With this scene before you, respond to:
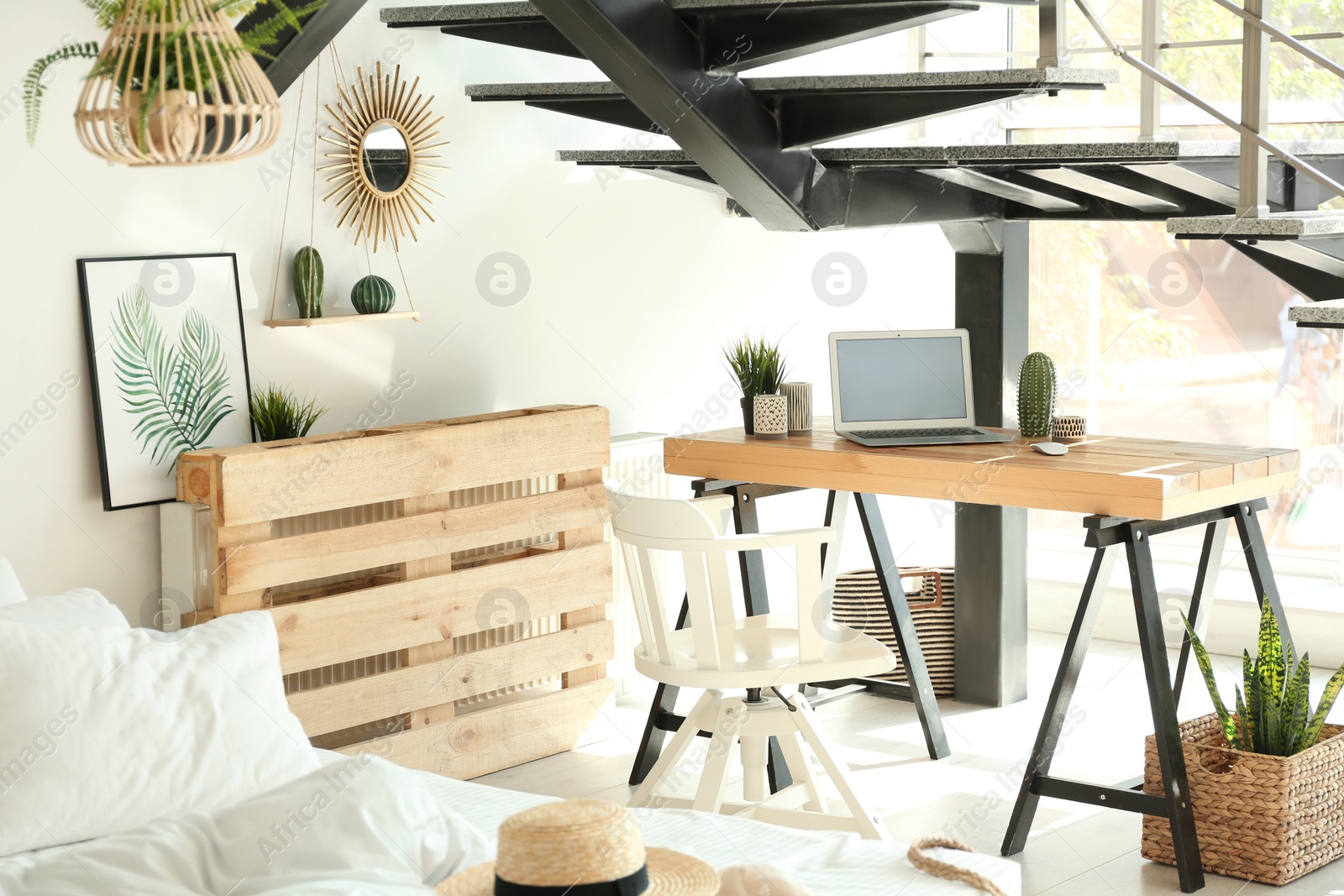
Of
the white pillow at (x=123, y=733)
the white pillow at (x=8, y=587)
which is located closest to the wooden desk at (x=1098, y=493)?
the white pillow at (x=123, y=733)

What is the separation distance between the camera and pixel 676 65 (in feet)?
9.71

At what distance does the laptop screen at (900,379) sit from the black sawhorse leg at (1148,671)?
61cm

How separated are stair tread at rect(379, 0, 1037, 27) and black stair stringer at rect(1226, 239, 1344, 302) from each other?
2.80ft

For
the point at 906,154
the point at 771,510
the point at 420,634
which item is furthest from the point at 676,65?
the point at 771,510

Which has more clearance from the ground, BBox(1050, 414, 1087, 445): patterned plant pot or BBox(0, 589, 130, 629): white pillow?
BBox(1050, 414, 1087, 445): patterned plant pot

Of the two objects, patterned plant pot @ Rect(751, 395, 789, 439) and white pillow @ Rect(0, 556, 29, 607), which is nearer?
white pillow @ Rect(0, 556, 29, 607)

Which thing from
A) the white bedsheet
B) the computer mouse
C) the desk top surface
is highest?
the computer mouse

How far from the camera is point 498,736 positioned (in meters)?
3.86

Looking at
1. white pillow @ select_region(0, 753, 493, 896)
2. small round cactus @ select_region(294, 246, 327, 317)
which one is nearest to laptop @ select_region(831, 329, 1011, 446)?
small round cactus @ select_region(294, 246, 327, 317)

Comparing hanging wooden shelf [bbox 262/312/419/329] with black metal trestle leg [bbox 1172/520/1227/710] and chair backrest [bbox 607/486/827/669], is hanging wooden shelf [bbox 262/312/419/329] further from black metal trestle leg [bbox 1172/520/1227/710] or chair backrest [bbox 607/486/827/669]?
black metal trestle leg [bbox 1172/520/1227/710]

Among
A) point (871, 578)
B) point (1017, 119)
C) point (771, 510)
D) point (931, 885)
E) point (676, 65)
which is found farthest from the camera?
point (1017, 119)

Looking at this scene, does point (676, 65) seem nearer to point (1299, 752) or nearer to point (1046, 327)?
point (1299, 752)

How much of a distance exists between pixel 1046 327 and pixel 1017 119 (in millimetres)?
806

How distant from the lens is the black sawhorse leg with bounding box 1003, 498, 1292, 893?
119 inches
